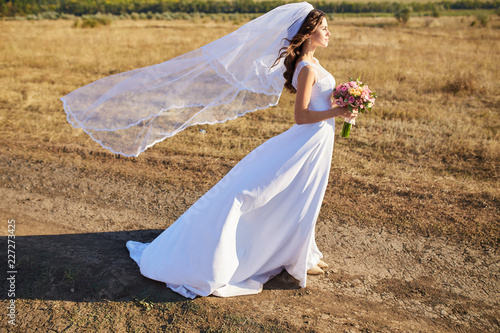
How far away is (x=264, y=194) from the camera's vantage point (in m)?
3.69

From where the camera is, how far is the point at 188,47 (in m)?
17.8

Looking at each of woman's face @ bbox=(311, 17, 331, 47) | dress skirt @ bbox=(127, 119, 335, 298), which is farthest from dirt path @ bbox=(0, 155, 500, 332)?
woman's face @ bbox=(311, 17, 331, 47)

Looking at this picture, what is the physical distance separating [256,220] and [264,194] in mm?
284

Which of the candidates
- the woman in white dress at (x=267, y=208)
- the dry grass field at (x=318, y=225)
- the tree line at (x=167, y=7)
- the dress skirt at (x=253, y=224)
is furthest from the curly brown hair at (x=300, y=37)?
the tree line at (x=167, y=7)

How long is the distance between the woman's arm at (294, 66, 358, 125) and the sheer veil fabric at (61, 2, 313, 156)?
0.44 metres

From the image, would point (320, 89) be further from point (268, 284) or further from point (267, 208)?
point (268, 284)

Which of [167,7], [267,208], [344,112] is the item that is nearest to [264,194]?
[267,208]

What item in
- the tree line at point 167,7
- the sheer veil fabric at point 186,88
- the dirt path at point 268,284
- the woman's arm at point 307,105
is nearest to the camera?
the dirt path at point 268,284

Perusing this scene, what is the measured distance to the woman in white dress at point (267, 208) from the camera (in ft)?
12.0

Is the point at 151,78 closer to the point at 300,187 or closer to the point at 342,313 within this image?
the point at 300,187

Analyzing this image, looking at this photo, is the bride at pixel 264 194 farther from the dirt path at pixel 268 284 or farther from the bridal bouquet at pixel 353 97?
the dirt path at pixel 268 284

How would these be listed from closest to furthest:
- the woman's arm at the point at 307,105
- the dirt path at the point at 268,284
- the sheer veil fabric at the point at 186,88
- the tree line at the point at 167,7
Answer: the dirt path at the point at 268,284 < the woman's arm at the point at 307,105 < the sheer veil fabric at the point at 186,88 < the tree line at the point at 167,7

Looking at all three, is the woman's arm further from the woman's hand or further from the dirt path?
the dirt path

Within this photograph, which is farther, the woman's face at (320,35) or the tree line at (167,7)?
the tree line at (167,7)
